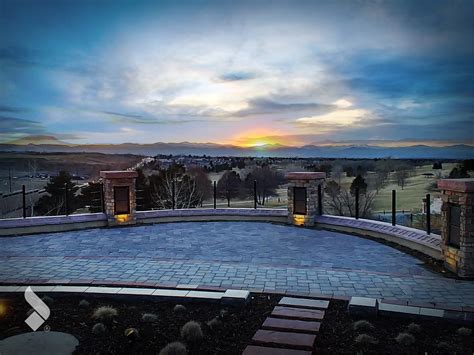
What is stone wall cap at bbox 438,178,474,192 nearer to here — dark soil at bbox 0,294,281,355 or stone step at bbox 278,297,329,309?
stone step at bbox 278,297,329,309

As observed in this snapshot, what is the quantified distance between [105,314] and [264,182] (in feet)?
95.6

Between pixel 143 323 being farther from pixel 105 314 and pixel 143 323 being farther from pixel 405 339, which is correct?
pixel 405 339

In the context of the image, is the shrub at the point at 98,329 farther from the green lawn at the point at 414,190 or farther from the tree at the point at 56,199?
the tree at the point at 56,199

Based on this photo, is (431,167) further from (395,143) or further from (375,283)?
(375,283)

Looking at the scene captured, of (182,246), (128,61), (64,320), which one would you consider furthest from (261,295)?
(128,61)

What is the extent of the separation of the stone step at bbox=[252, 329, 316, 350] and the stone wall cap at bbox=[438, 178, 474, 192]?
3.72 m

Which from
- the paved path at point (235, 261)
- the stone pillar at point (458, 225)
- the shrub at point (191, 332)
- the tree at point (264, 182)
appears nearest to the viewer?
the shrub at point (191, 332)

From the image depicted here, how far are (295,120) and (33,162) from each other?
68.2 ft

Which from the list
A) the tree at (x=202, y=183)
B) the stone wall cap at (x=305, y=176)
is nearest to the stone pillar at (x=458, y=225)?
the stone wall cap at (x=305, y=176)

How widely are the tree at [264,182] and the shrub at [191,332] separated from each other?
26.6 metres

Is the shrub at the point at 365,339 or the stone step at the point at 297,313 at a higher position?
the shrub at the point at 365,339

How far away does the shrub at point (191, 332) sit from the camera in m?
3.63

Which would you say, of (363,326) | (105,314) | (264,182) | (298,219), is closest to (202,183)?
(264,182)

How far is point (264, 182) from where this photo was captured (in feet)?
108
